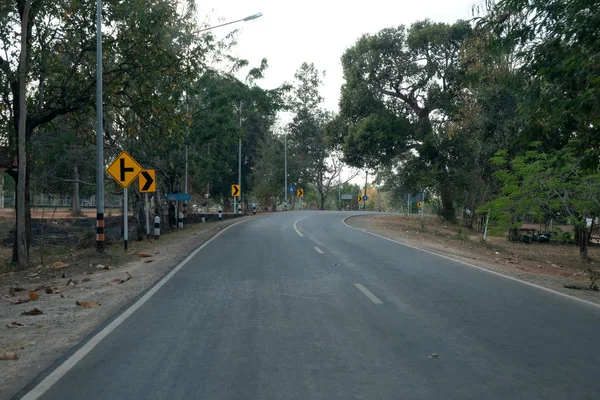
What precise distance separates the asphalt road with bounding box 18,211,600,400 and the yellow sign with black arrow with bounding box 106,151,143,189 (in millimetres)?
6788

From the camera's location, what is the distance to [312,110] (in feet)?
254

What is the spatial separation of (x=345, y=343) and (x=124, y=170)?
13.5m

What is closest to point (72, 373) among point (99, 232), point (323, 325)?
point (323, 325)

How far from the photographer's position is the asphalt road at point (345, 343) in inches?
212

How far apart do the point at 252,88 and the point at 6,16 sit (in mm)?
17915

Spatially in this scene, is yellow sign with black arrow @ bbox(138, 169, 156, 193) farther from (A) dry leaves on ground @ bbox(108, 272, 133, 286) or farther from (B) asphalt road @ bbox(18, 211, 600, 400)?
(B) asphalt road @ bbox(18, 211, 600, 400)

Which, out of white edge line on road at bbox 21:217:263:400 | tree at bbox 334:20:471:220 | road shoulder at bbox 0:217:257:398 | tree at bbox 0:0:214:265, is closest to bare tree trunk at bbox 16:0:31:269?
tree at bbox 0:0:214:265

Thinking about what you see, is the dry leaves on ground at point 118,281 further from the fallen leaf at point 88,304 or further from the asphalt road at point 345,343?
the fallen leaf at point 88,304

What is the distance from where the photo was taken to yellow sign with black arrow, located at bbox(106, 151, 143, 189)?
18.6 meters

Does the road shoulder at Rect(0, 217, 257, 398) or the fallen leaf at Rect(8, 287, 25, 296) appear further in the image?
the fallen leaf at Rect(8, 287, 25, 296)

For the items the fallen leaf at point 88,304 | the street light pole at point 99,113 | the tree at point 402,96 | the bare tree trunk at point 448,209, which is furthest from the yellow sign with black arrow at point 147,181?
the bare tree trunk at point 448,209

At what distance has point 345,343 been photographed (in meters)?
6.98

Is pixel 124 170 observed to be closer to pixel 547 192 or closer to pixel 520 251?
pixel 547 192

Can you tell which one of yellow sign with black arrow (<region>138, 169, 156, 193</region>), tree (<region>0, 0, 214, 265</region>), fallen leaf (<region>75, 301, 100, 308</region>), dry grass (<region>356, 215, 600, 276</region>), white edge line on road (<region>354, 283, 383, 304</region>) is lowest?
dry grass (<region>356, 215, 600, 276</region>)
